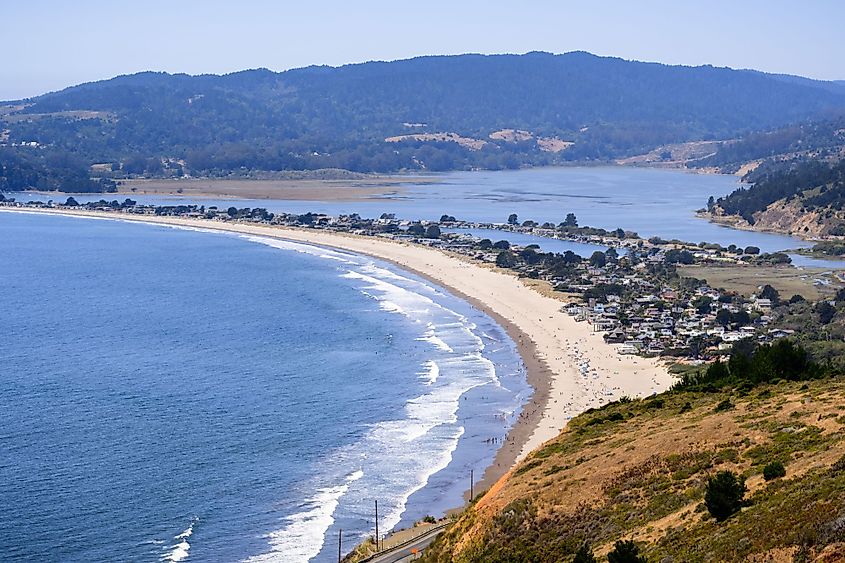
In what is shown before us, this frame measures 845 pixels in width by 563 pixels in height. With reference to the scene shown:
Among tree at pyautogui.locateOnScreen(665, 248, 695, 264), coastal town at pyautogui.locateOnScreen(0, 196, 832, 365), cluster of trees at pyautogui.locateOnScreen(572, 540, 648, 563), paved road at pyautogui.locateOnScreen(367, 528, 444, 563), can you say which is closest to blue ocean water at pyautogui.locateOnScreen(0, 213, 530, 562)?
paved road at pyautogui.locateOnScreen(367, 528, 444, 563)

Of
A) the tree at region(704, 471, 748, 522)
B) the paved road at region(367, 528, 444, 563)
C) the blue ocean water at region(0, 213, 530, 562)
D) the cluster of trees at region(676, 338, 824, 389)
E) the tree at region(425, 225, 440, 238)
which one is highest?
the tree at region(704, 471, 748, 522)

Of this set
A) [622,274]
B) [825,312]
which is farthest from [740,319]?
[622,274]

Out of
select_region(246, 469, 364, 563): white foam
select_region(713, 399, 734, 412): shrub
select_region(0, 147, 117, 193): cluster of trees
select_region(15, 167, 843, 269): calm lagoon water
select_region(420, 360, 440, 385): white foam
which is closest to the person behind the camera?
select_region(713, 399, 734, 412): shrub

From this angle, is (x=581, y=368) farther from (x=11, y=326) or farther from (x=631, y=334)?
(x=11, y=326)

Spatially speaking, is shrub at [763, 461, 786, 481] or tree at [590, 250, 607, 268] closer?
shrub at [763, 461, 786, 481]

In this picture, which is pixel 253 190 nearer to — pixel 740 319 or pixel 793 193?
pixel 793 193

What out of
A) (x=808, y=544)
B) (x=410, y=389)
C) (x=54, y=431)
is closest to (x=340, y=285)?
(x=410, y=389)

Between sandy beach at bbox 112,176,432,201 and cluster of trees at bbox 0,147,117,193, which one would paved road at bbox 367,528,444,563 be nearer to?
sandy beach at bbox 112,176,432,201
